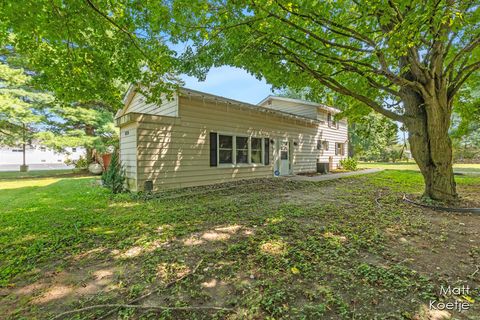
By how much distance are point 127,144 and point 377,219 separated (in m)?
7.66

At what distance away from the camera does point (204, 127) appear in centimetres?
862

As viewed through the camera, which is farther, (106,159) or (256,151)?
(106,159)

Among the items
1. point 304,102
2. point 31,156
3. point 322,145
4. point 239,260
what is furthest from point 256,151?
point 31,156

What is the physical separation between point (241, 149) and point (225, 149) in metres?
0.88

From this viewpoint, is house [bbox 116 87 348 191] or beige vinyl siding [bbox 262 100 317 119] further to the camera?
beige vinyl siding [bbox 262 100 317 119]

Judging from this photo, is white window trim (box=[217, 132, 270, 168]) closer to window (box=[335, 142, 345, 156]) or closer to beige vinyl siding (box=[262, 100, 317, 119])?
beige vinyl siding (box=[262, 100, 317, 119])

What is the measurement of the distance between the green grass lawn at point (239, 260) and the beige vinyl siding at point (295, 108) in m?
10.6

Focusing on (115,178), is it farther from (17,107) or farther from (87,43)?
Answer: (17,107)

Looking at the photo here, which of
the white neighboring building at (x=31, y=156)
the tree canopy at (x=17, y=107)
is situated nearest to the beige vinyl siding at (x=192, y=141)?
the tree canopy at (x=17, y=107)

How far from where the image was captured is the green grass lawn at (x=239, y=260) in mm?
2047

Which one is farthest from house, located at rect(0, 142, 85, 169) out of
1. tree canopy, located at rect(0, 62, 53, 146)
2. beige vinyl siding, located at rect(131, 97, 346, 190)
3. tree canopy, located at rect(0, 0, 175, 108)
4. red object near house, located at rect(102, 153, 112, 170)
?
tree canopy, located at rect(0, 0, 175, 108)

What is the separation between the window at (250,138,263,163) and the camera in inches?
413

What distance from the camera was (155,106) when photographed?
369 inches

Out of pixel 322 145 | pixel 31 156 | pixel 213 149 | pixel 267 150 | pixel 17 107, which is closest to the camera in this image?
pixel 213 149
